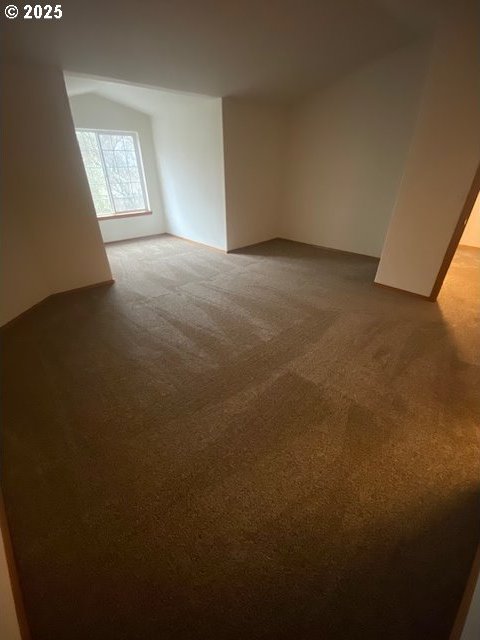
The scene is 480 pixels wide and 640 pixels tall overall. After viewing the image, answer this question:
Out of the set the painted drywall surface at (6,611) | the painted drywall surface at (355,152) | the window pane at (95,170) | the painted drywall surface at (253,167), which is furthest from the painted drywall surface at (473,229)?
the window pane at (95,170)

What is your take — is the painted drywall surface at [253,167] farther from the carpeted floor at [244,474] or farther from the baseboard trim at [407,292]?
the carpeted floor at [244,474]

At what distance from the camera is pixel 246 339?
2.29 metres

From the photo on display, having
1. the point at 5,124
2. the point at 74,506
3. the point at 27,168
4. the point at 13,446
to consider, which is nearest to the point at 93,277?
the point at 27,168

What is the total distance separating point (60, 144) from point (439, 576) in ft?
13.2

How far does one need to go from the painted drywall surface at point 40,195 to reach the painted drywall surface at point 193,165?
6.33 ft

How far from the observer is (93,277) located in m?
3.30

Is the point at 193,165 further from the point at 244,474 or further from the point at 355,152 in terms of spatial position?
the point at 244,474

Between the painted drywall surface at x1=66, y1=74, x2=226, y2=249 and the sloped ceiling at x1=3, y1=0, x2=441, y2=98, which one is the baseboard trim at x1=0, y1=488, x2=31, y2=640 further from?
the painted drywall surface at x1=66, y1=74, x2=226, y2=249

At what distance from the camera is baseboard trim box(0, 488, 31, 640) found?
0.85m

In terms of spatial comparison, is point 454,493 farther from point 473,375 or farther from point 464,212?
point 464,212

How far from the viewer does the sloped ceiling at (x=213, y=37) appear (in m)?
1.94

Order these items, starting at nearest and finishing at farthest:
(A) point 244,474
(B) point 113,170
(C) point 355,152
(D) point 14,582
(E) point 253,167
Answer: (D) point 14,582 → (A) point 244,474 → (C) point 355,152 → (E) point 253,167 → (B) point 113,170

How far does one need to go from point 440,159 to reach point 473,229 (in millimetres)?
2796

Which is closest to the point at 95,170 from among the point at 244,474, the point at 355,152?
the point at 355,152
